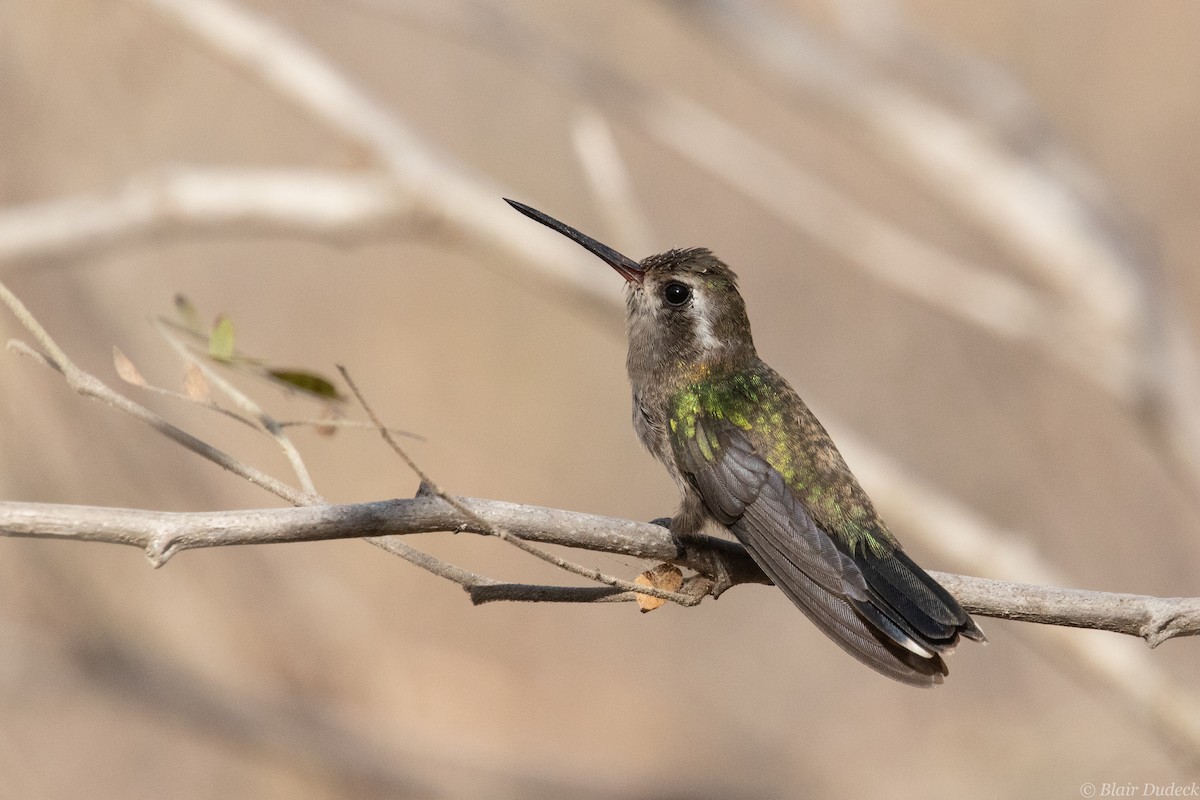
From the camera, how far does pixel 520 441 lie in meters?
11.5

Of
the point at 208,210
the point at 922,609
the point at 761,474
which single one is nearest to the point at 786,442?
the point at 761,474

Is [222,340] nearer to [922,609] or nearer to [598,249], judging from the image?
[598,249]

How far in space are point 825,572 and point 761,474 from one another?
51cm

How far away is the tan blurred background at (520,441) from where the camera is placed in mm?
7695

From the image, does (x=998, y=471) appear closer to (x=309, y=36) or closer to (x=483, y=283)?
(x=483, y=283)

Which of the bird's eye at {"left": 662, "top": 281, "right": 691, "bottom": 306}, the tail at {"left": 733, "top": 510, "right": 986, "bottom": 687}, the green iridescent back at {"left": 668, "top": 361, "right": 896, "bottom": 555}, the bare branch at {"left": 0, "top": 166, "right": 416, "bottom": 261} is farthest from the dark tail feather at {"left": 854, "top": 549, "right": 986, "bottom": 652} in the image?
the bare branch at {"left": 0, "top": 166, "right": 416, "bottom": 261}

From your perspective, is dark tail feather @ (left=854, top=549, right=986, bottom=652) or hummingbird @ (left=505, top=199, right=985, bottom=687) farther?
hummingbird @ (left=505, top=199, right=985, bottom=687)

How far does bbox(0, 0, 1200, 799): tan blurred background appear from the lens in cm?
770

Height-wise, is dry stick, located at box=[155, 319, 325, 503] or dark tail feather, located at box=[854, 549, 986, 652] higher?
dry stick, located at box=[155, 319, 325, 503]

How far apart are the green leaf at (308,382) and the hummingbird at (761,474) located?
1207 millimetres

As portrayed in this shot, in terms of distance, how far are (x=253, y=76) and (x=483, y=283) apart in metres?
5.32

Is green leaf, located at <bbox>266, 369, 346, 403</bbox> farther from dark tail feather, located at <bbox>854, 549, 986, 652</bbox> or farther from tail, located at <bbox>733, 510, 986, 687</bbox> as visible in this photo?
dark tail feather, located at <bbox>854, 549, 986, 652</bbox>

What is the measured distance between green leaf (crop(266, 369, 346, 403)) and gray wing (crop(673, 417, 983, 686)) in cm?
141

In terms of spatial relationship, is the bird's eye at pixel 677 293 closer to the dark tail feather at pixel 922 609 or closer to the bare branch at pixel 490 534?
the bare branch at pixel 490 534
